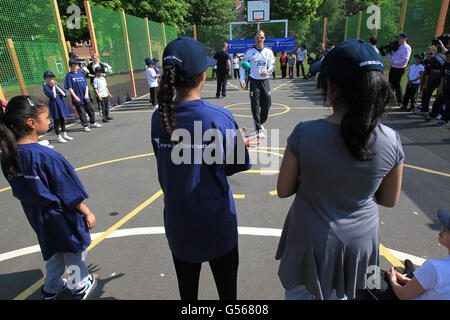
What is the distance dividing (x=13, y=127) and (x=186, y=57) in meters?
1.68

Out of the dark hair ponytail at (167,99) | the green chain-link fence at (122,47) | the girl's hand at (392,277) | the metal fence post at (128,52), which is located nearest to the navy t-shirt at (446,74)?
the girl's hand at (392,277)

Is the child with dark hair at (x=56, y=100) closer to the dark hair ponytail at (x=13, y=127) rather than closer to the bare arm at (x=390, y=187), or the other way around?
the dark hair ponytail at (x=13, y=127)

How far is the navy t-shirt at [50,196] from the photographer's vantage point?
226 cm

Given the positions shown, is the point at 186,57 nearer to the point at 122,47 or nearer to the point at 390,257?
the point at 390,257

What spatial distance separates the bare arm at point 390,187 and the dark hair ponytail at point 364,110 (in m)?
0.31

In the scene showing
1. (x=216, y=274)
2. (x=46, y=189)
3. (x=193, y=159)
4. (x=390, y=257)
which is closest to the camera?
(x=193, y=159)

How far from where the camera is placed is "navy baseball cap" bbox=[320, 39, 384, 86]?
134 cm

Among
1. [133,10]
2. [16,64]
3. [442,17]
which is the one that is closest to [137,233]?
[16,64]

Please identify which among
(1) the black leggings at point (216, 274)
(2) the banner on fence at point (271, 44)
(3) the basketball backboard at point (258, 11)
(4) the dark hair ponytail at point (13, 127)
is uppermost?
(3) the basketball backboard at point (258, 11)

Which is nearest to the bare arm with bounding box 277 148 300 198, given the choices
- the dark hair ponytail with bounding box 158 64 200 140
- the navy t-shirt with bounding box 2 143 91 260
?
the dark hair ponytail with bounding box 158 64 200 140

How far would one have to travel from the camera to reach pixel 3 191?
5.19m

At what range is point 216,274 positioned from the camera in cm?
202
